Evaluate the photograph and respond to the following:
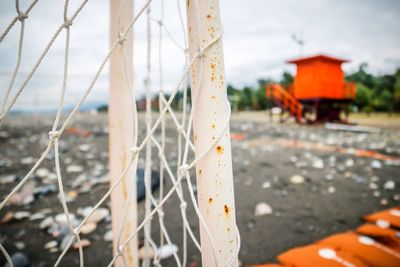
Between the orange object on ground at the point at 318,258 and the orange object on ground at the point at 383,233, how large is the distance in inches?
12.7

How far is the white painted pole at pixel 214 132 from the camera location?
686 millimetres

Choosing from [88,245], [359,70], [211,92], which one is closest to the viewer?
[211,92]

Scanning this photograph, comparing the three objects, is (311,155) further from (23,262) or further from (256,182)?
(23,262)

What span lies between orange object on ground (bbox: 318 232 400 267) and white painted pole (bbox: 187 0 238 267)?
113 cm

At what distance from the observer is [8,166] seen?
3275mm

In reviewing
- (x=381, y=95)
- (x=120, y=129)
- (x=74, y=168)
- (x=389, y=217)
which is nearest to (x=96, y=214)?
(x=120, y=129)

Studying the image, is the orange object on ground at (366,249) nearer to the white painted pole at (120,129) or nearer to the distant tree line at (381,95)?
the white painted pole at (120,129)

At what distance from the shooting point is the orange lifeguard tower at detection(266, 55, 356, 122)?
913cm

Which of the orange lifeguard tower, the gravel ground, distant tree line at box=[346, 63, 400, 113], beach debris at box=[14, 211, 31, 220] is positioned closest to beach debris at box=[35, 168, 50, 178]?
the gravel ground

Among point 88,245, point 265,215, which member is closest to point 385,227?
point 265,215

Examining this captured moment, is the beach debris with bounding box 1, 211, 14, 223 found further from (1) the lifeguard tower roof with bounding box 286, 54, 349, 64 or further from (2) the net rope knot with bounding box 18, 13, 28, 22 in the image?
(1) the lifeguard tower roof with bounding box 286, 54, 349, 64

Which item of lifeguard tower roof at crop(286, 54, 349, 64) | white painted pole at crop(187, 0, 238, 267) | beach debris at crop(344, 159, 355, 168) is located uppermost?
lifeguard tower roof at crop(286, 54, 349, 64)

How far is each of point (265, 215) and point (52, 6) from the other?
194 centimetres

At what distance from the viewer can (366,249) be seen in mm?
1492
